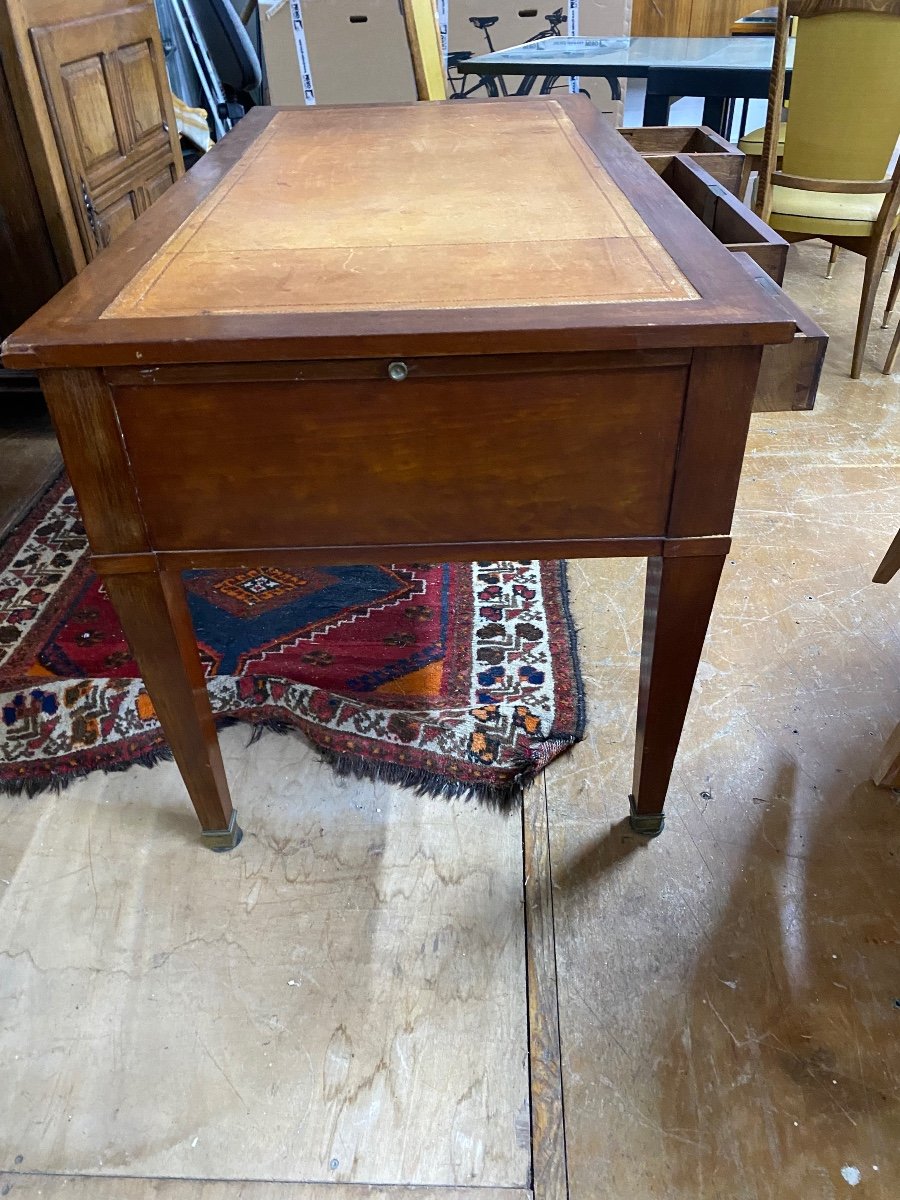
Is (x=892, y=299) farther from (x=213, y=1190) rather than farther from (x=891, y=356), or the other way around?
(x=213, y=1190)

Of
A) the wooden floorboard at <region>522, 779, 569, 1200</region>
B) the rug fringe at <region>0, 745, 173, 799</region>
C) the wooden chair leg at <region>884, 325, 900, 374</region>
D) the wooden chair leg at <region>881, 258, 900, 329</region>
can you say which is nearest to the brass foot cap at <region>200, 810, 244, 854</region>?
the rug fringe at <region>0, 745, 173, 799</region>

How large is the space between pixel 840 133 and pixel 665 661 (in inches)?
83.3

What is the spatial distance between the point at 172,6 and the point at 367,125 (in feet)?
9.81

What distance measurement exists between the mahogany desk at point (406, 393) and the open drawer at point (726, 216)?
87 millimetres

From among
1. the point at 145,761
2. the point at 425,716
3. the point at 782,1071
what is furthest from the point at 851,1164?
the point at 145,761

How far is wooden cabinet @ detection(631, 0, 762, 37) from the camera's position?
5961 mm

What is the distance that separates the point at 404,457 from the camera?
2.85ft

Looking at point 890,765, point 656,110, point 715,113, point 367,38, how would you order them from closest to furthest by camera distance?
point 890,765 < point 656,110 < point 715,113 < point 367,38

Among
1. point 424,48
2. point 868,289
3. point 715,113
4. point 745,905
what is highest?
point 424,48

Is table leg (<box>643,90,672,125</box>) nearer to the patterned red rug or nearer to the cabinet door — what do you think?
the cabinet door

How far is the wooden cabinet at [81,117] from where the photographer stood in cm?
189

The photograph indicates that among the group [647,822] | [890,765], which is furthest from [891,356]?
[647,822]

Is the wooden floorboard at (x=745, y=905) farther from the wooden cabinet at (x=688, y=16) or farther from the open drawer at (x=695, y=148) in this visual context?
the wooden cabinet at (x=688, y=16)

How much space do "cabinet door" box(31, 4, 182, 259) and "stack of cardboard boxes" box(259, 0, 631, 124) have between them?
182cm
